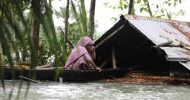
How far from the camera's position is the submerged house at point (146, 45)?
10.4 metres

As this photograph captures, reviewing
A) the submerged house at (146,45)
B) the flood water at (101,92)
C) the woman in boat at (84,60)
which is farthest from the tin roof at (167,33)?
the woman in boat at (84,60)

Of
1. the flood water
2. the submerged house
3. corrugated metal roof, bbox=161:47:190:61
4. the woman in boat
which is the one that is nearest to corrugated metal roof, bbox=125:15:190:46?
the submerged house

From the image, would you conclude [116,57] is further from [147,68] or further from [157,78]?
[157,78]

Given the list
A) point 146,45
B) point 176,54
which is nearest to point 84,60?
point 176,54

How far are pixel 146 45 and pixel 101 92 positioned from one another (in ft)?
16.4

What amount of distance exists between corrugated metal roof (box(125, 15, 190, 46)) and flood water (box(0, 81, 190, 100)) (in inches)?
59.6

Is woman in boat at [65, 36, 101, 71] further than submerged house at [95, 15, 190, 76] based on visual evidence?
Yes

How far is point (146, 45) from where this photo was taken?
517 inches

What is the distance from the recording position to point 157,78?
11.1 meters

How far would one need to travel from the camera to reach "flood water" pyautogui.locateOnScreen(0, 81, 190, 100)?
24.7 feet

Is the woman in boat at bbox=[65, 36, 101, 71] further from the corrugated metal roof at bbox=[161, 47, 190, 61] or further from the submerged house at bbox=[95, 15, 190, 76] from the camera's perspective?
the corrugated metal roof at bbox=[161, 47, 190, 61]

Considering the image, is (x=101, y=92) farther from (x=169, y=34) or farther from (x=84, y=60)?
(x=169, y=34)

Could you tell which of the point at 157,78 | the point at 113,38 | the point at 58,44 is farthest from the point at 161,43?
the point at 58,44

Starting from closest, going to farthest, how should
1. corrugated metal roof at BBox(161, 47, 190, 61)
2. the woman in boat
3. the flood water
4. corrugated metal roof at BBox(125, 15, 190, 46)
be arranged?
1. the flood water
2. corrugated metal roof at BBox(161, 47, 190, 61)
3. the woman in boat
4. corrugated metal roof at BBox(125, 15, 190, 46)
